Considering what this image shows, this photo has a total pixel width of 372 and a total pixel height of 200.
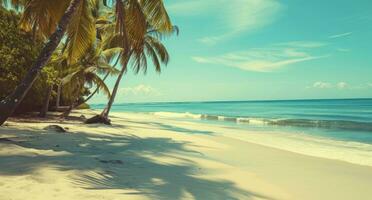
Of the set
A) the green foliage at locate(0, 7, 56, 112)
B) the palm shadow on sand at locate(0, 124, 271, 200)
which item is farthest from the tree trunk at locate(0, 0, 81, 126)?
the green foliage at locate(0, 7, 56, 112)

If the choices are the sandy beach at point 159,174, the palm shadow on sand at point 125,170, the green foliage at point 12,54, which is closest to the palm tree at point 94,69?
the green foliage at point 12,54

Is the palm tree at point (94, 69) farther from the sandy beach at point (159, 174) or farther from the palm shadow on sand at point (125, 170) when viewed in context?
the palm shadow on sand at point (125, 170)

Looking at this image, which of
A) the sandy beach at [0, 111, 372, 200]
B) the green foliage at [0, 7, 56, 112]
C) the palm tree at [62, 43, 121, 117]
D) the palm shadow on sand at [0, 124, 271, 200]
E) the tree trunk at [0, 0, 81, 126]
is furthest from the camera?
the palm tree at [62, 43, 121, 117]

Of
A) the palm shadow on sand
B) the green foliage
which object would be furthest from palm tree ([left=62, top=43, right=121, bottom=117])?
the palm shadow on sand

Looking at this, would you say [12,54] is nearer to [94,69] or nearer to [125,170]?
[94,69]

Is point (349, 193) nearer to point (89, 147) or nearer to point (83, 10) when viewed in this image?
point (89, 147)

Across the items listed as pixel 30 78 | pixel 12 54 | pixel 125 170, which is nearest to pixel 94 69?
pixel 12 54

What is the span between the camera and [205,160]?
381 inches

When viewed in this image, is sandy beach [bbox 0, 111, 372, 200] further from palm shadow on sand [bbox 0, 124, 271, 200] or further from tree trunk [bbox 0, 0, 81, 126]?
tree trunk [bbox 0, 0, 81, 126]

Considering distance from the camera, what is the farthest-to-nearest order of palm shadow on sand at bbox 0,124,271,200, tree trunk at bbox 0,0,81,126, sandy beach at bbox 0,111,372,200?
tree trunk at bbox 0,0,81,126
palm shadow on sand at bbox 0,124,271,200
sandy beach at bbox 0,111,372,200

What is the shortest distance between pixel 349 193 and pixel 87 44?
865cm

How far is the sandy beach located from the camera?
531 centimetres

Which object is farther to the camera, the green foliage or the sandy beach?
the green foliage

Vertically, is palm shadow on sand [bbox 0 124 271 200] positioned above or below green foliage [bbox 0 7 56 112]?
below
